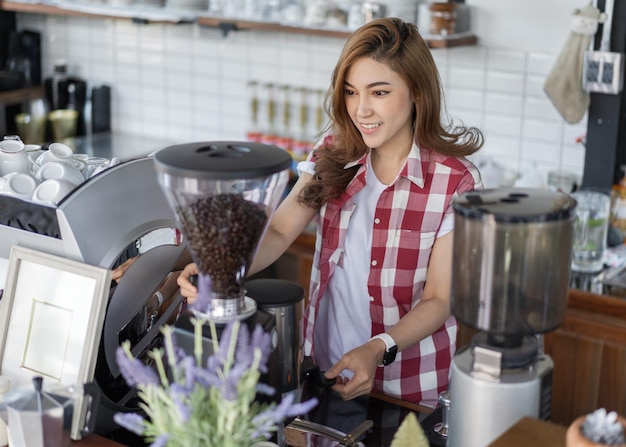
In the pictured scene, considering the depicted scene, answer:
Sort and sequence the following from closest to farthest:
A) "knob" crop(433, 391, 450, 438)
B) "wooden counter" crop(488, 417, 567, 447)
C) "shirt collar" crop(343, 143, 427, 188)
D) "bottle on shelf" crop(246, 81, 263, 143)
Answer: "wooden counter" crop(488, 417, 567, 447) < "knob" crop(433, 391, 450, 438) < "shirt collar" crop(343, 143, 427, 188) < "bottle on shelf" crop(246, 81, 263, 143)

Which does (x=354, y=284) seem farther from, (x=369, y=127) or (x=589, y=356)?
(x=589, y=356)

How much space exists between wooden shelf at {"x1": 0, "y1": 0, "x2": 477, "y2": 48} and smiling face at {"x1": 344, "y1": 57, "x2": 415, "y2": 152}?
4.55ft

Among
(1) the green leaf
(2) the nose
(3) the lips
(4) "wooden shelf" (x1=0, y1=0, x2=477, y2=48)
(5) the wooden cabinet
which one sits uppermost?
(4) "wooden shelf" (x1=0, y1=0, x2=477, y2=48)

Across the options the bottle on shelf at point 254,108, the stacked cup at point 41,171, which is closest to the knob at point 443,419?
the stacked cup at point 41,171

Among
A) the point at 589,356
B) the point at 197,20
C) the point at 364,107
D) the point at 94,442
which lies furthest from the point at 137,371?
the point at 197,20

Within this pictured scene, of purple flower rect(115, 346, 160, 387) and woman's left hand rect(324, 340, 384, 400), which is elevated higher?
purple flower rect(115, 346, 160, 387)

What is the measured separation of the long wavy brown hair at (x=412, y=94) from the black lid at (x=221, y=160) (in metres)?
0.60

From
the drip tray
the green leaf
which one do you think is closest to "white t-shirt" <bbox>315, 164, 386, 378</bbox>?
the drip tray

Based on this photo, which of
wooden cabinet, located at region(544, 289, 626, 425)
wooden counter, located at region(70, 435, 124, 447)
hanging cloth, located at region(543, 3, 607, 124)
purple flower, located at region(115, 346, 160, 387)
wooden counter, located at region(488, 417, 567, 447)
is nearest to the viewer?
purple flower, located at region(115, 346, 160, 387)

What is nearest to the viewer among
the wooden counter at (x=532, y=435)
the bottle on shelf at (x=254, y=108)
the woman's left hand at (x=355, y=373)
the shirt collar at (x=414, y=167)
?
the wooden counter at (x=532, y=435)

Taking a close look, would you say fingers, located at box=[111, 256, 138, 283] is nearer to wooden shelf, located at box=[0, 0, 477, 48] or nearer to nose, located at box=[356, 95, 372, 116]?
nose, located at box=[356, 95, 372, 116]

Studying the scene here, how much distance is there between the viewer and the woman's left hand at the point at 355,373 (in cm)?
178

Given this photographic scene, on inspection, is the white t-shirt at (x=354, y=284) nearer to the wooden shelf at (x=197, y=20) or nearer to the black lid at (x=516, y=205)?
the black lid at (x=516, y=205)

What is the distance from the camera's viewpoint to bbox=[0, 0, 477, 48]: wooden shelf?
11.4 feet
